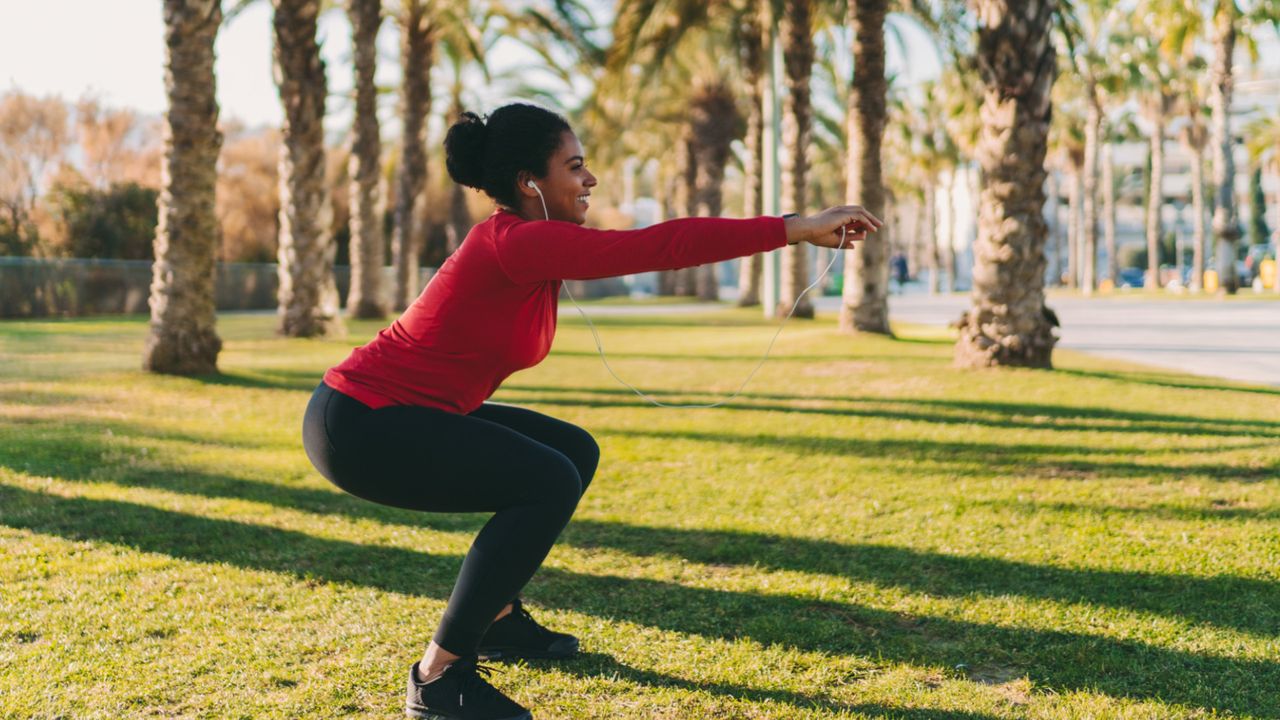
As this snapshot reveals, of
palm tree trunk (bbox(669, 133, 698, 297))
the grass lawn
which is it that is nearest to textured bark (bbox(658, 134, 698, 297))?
palm tree trunk (bbox(669, 133, 698, 297))

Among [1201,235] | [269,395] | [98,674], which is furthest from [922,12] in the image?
[1201,235]

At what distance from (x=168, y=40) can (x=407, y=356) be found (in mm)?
8984

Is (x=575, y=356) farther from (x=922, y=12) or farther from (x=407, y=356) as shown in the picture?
(x=407, y=356)

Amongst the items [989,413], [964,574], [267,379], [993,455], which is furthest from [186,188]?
[964,574]

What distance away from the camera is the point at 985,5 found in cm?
1071

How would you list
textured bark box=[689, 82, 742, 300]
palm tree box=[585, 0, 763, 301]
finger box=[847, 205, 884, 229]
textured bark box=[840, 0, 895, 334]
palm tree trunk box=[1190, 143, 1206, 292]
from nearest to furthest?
finger box=[847, 205, 884, 229]
textured bark box=[840, 0, 895, 334]
palm tree box=[585, 0, 763, 301]
textured bark box=[689, 82, 742, 300]
palm tree trunk box=[1190, 143, 1206, 292]

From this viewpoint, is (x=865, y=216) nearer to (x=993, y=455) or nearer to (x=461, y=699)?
(x=461, y=699)

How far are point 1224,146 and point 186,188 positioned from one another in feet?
101

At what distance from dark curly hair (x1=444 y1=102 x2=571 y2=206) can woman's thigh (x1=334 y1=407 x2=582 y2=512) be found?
66 centimetres

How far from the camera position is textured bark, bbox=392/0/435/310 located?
23250mm

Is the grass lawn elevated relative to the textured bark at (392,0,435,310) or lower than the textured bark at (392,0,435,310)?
lower

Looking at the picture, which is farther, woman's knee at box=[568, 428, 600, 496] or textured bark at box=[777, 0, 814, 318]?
textured bark at box=[777, 0, 814, 318]

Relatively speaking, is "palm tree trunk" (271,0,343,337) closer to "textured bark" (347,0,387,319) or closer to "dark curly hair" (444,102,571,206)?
"textured bark" (347,0,387,319)

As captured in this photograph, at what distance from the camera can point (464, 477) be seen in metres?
2.83
